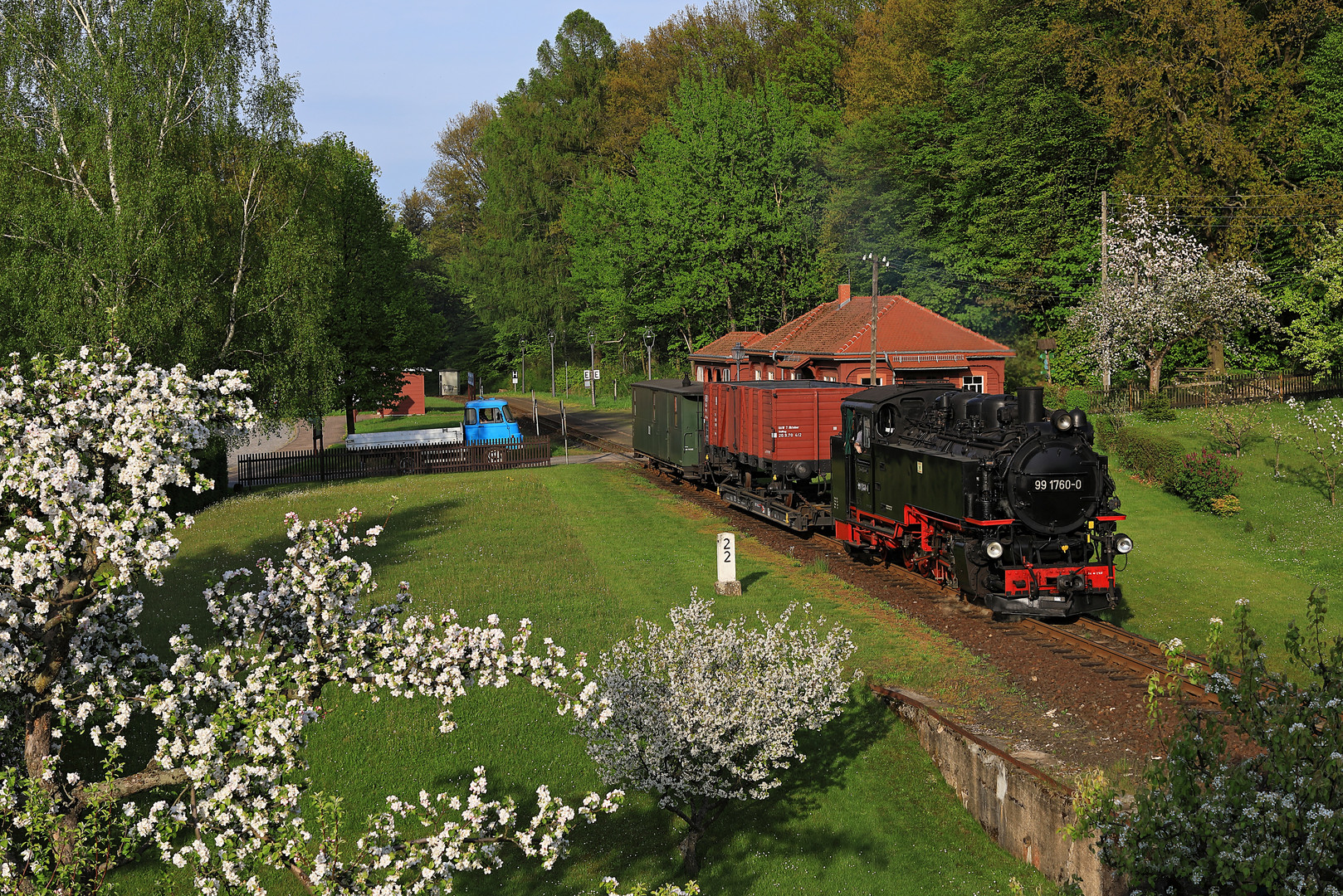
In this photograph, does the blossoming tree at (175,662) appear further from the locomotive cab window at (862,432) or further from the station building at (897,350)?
the station building at (897,350)

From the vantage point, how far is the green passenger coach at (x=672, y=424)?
3147 cm

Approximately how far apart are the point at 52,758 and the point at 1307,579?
23.0 m

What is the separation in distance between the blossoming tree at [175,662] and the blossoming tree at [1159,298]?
4108 centimetres

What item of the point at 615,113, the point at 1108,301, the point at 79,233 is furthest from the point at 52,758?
the point at 615,113

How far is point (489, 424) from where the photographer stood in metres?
43.2

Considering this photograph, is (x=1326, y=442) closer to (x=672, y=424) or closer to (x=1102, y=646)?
(x=672, y=424)

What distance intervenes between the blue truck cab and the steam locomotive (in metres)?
19.1

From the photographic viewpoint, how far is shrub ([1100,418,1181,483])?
30312 mm

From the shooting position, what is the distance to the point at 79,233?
24719 mm

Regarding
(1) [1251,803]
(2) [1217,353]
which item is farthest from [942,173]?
(1) [1251,803]

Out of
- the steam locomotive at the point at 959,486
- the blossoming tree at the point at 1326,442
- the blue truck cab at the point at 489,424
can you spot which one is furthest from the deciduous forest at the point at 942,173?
the steam locomotive at the point at 959,486

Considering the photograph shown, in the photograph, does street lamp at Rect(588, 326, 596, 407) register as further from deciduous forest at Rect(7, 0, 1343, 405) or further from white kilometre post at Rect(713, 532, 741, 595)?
white kilometre post at Rect(713, 532, 741, 595)

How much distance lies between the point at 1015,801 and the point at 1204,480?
69.1 ft

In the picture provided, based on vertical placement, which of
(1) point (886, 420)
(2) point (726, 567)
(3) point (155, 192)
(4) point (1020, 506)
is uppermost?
(3) point (155, 192)
